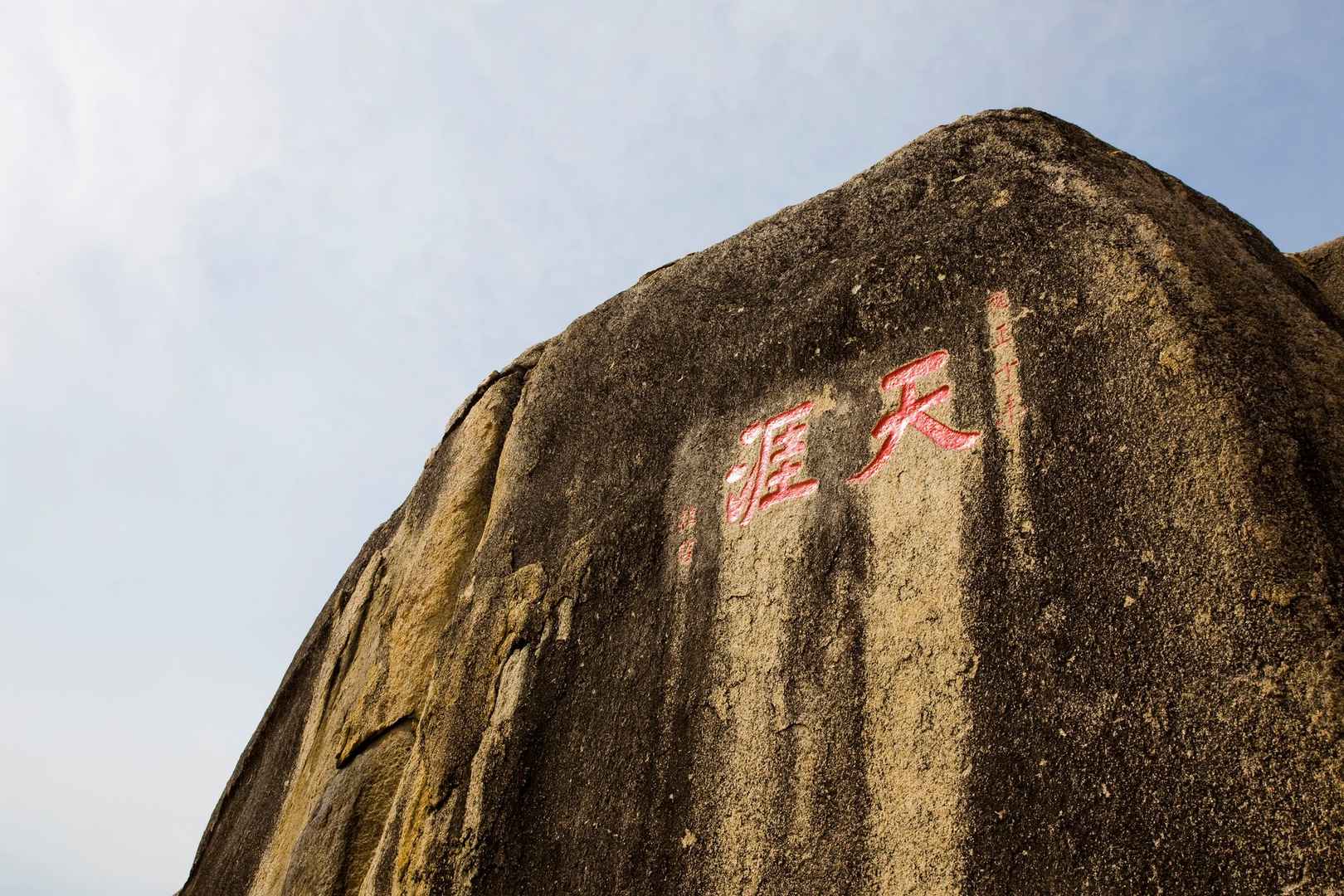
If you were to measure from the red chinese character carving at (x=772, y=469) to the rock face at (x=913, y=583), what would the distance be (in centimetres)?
1

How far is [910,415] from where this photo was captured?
3033 millimetres

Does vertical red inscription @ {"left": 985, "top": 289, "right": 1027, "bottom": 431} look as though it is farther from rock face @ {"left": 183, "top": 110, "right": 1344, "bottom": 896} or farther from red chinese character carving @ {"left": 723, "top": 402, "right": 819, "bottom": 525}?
red chinese character carving @ {"left": 723, "top": 402, "right": 819, "bottom": 525}

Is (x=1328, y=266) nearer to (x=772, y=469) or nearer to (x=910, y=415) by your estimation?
(x=910, y=415)

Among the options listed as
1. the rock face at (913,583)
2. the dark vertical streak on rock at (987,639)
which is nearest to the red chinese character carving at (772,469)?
the rock face at (913,583)

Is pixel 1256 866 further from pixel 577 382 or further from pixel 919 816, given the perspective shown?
pixel 577 382

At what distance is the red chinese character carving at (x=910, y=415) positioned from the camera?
2930mm

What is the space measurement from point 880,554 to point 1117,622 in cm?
72

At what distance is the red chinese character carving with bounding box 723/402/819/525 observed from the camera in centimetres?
329

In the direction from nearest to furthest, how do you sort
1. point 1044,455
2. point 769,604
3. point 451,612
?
point 1044,455, point 769,604, point 451,612

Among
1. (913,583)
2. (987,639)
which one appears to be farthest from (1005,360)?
(987,639)

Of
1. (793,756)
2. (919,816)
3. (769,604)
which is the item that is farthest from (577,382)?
(919,816)

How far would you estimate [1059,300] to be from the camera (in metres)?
2.85

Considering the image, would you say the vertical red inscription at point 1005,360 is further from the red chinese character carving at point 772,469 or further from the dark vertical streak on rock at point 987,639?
the red chinese character carving at point 772,469

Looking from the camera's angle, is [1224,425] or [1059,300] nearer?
[1224,425]
